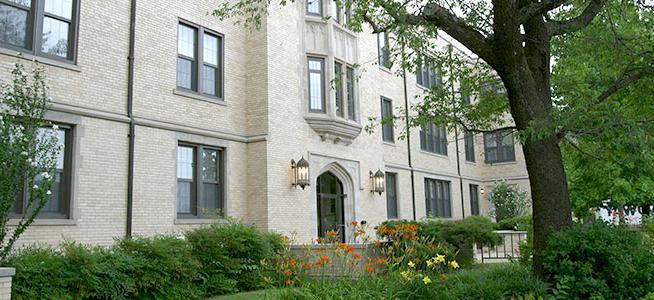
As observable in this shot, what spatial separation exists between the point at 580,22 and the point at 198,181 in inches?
389

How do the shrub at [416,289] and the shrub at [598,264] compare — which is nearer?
the shrub at [416,289]

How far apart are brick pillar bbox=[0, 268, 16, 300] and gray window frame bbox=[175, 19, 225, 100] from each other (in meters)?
7.64

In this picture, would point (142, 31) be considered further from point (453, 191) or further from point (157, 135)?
point (453, 191)

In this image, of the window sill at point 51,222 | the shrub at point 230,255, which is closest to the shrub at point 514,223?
the shrub at point 230,255

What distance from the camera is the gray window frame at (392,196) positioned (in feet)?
77.6

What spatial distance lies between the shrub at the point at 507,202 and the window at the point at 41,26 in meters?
25.0

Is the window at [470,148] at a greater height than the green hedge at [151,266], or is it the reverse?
the window at [470,148]

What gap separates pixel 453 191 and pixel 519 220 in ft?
13.0

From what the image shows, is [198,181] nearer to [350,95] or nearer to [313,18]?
[313,18]

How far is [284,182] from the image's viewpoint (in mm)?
16141

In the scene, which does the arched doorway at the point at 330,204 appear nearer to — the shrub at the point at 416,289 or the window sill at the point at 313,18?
the window sill at the point at 313,18

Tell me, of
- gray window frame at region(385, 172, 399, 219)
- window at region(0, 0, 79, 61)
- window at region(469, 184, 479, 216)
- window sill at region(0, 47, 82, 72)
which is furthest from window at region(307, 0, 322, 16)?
window at region(469, 184, 479, 216)

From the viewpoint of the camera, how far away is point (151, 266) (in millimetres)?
10117

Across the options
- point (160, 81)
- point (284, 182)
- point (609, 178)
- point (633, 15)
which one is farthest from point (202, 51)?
point (609, 178)
